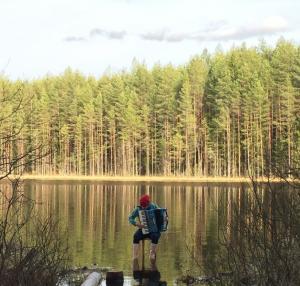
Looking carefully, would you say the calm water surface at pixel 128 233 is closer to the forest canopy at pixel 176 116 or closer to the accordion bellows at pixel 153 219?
the accordion bellows at pixel 153 219

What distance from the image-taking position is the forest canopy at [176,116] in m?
78.2

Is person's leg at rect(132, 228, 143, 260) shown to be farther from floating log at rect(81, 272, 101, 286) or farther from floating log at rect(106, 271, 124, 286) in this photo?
floating log at rect(81, 272, 101, 286)

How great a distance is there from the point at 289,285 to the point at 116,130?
3453 inches

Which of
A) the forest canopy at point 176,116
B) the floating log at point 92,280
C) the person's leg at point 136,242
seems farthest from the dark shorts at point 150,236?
the forest canopy at point 176,116

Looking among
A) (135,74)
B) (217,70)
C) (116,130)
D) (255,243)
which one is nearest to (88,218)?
(255,243)

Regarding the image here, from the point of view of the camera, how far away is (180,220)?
26188 millimetres

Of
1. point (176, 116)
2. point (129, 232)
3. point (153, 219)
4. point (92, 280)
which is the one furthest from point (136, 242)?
point (176, 116)

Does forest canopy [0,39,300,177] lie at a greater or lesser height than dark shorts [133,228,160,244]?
greater

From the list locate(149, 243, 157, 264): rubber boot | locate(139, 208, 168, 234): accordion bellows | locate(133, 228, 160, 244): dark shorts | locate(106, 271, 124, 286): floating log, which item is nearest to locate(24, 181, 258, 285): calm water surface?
locate(149, 243, 157, 264): rubber boot

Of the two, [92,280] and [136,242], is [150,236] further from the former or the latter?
[92,280]

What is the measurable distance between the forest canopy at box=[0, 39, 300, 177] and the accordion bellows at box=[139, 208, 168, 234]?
58.8 metres

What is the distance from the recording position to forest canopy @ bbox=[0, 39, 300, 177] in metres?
78.2

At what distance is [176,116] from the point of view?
87750 millimetres

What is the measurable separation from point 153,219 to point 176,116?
73.2 m
